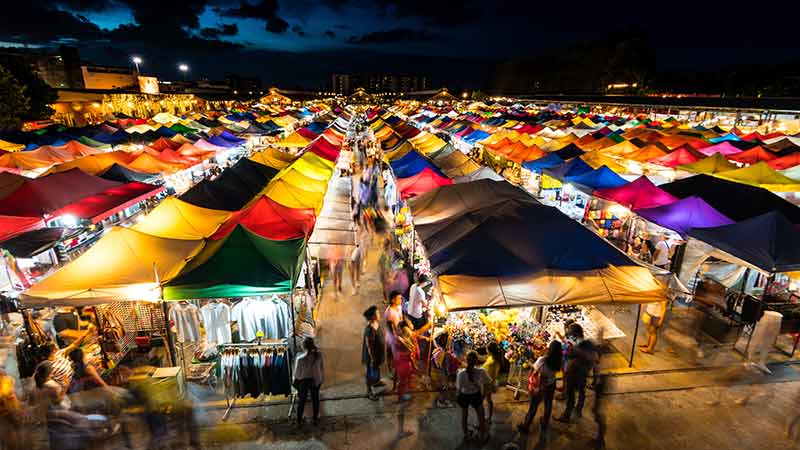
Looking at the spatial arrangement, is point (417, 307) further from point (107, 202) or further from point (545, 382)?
point (107, 202)

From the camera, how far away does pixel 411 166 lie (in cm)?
1324

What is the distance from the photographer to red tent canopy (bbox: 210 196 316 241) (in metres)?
7.79

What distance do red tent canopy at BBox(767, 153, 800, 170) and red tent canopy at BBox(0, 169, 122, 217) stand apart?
21.4m

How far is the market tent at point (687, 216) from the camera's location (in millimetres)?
8664

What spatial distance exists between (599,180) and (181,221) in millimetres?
11378

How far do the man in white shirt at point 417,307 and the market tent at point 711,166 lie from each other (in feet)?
38.6

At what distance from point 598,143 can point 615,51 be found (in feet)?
314

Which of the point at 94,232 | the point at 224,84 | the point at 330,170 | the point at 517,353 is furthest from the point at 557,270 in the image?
the point at 224,84

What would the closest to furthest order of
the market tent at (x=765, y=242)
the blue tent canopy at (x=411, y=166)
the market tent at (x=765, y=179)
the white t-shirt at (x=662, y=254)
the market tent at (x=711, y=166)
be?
the market tent at (x=765, y=242) < the white t-shirt at (x=662, y=254) < the market tent at (x=765, y=179) < the blue tent canopy at (x=411, y=166) < the market tent at (x=711, y=166)

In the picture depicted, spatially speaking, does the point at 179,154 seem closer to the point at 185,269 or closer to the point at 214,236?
the point at 214,236

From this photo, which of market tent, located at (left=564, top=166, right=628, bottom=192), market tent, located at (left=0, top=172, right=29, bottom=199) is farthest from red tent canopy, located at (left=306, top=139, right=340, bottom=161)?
market tent, located at (left=564, top=166, right=628, bottom=192)

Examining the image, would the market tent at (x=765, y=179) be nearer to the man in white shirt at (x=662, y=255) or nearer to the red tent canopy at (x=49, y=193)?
the man in white shirt at (x=662, y=255)

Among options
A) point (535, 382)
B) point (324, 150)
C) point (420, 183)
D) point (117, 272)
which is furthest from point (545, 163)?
point (117, 272)

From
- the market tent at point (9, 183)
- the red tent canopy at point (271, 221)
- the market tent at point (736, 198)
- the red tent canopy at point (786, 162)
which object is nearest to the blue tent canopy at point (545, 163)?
the market tent at point (736, 198)
